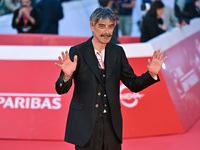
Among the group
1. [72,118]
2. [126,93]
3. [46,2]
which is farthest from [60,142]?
[46,2]

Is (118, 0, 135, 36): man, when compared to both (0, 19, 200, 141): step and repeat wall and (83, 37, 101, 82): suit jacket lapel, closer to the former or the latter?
(0, 19, 200, 141): step and repeat wall

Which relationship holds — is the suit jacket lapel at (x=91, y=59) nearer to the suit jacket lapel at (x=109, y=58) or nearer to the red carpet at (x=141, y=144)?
the suit jacket lapel at (x=109, y=58)

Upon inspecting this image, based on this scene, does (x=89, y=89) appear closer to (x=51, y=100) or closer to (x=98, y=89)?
(x=98, y=89)

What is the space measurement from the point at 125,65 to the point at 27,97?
2.42 metres

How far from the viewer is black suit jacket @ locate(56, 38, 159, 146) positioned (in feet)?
11.9

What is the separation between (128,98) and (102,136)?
237 centimetres

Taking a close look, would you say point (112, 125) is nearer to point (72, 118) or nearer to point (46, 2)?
point (72, 118)

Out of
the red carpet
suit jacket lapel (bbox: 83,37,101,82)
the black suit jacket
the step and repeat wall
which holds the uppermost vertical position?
suit jacket lapel (bbox: 83,37,101,82)

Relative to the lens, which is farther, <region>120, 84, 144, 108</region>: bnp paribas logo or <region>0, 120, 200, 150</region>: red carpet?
→ <region>120, 84, 144, 108</region>: bnp paribas logo

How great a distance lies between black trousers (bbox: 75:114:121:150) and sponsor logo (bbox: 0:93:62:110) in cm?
221

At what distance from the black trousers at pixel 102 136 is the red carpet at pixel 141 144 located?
1950mm

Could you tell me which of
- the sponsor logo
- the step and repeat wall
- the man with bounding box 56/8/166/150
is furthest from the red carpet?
the man with bounding box 56/8/166/150

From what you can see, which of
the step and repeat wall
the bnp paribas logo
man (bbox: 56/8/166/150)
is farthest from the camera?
the bnp paribas logo

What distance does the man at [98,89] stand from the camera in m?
3.62
